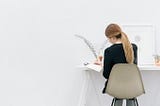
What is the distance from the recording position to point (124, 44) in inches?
111

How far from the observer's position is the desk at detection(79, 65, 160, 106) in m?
3.72

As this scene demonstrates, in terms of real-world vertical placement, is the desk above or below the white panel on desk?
below

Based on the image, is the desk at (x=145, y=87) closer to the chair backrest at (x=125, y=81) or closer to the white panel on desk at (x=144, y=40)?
the white panel on desk at (x=144, y=40)

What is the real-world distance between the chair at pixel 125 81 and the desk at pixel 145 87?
80 centimetres

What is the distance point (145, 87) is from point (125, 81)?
1002 millimetres

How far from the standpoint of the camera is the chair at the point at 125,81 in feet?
9.20

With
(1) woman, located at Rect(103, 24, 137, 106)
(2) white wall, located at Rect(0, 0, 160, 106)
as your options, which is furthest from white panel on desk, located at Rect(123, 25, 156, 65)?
(1) woman, located at Rect(103, 24, 137, 106)

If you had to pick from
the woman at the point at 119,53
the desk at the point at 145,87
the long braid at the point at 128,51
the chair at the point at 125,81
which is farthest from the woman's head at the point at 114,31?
the desk at the point at 145,87

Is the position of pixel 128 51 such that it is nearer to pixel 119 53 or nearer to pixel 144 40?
pixel 119 53

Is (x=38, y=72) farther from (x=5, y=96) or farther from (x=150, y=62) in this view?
(x=150, y=62)

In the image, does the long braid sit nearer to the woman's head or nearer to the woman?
the woman

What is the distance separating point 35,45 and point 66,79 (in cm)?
57

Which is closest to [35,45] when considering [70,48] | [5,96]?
[70,48]

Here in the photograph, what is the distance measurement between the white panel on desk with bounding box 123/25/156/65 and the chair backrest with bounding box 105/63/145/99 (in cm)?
73
